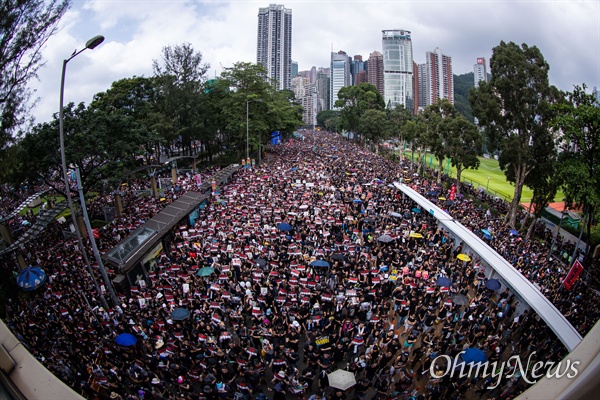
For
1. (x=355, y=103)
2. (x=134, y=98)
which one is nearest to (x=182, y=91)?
(x=134, y=98)

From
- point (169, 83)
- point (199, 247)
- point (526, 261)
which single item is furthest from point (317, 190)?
point (169, 83)

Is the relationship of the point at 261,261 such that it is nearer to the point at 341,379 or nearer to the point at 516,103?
the point at 341,379

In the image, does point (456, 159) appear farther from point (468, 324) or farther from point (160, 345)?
point (160, 345)

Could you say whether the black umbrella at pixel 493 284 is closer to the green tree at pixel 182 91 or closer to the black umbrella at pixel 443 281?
the black umbrella at pixel 443 281

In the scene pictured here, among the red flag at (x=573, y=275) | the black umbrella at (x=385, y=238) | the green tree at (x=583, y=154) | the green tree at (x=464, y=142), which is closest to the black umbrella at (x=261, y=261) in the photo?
the black umbrella at (x=385, y=238)

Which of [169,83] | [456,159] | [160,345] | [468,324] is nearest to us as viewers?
[160,345]

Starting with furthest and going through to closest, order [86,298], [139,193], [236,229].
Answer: [139,193]
[236,229]
[86,298]
